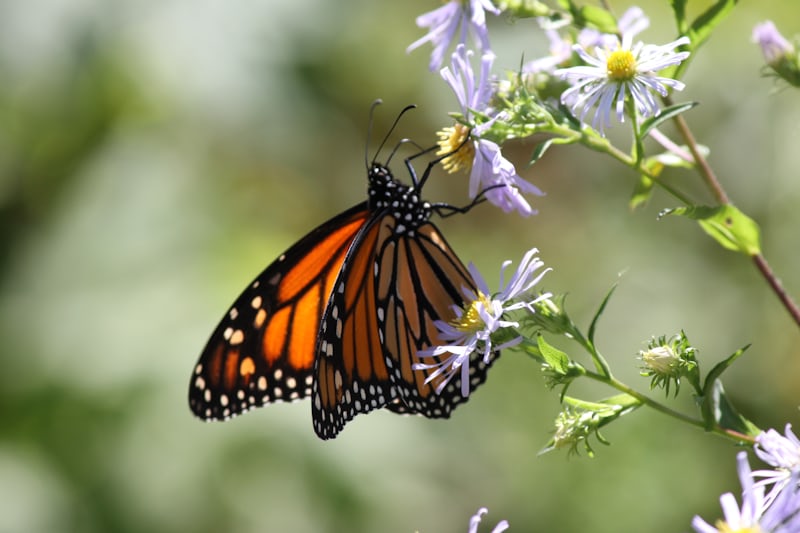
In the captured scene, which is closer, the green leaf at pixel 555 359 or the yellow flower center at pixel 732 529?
the yellow flower center at pixel 732 529

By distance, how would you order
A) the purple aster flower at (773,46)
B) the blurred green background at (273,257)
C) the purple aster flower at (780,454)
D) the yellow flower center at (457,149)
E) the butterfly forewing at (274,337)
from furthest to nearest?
1. the blurred green background at (273,257)
2. the butterfly forewing at (274,337)
3. the yellow flower center at (457,149)
4. the purple aster flower at (773,46)
5. the purple aster flower at (780,454)

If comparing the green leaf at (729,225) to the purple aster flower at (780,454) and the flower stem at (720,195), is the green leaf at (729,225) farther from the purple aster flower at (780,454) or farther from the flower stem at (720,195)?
the purple aster flower at (780,454)

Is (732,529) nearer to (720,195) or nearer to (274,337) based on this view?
(720,195)

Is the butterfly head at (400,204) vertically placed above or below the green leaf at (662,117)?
above

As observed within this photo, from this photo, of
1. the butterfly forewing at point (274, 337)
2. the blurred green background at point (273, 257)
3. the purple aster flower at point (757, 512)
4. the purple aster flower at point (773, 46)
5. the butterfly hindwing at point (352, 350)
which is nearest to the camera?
the purple aster flower at point (757, 512)

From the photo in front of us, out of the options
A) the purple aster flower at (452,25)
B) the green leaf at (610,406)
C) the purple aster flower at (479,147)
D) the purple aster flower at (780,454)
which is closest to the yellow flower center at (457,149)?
the purple aster flower at (479,147)

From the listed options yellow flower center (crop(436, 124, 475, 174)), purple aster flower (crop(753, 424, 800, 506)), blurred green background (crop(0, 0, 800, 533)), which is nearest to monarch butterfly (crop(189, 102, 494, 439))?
yellow flower center (crop(436, 124, 475, 174))

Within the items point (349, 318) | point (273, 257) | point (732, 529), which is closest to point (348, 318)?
point (349, 318)
